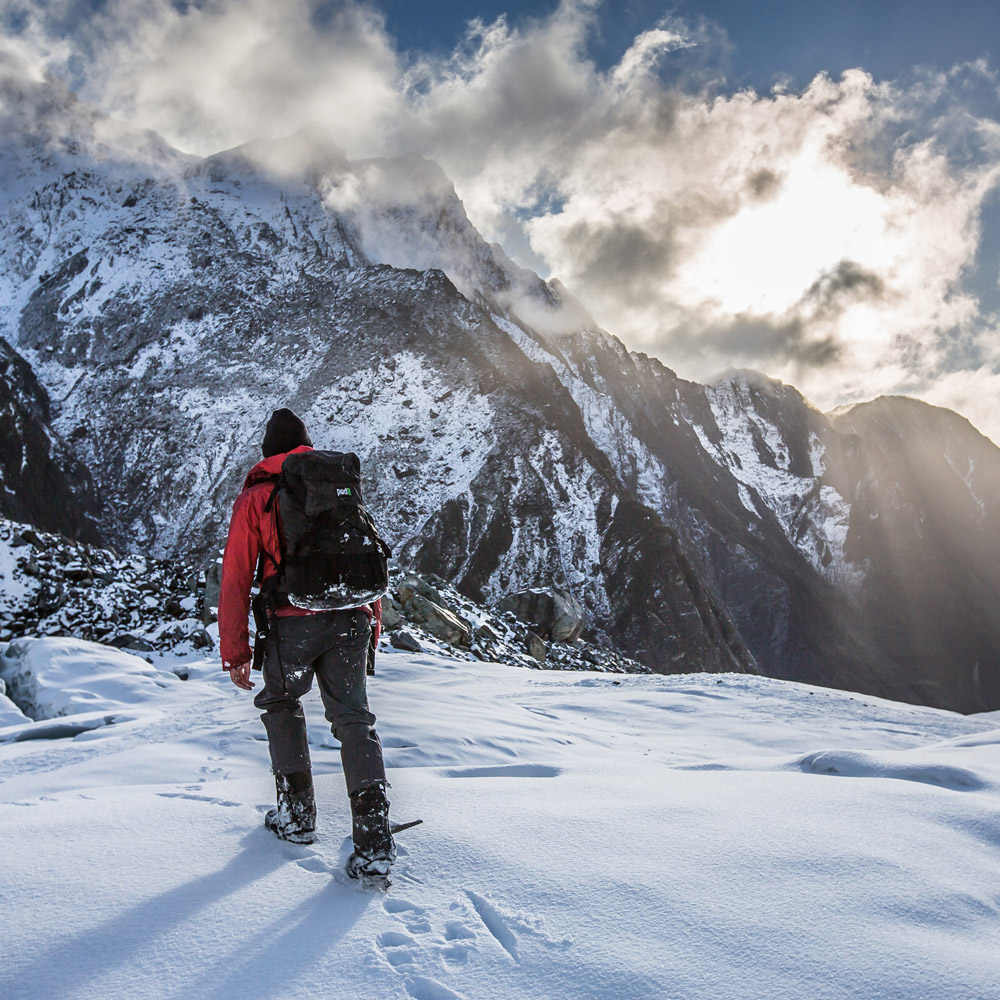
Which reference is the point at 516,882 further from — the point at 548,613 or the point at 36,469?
the point at 36,469

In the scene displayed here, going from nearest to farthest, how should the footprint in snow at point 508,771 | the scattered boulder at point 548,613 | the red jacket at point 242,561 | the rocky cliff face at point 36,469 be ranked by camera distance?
1. the red jacket at point 242,561
2. the footprint in snow at point 508,771
3. the scattered boulder at point 548,613
4. the rocky cliff face at point 36,469

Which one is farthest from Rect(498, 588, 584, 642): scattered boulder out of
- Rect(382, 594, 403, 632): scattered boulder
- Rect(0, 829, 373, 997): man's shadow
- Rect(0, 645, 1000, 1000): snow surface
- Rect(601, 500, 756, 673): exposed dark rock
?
Rect(601, 500, 756, 673): exposed dark rock

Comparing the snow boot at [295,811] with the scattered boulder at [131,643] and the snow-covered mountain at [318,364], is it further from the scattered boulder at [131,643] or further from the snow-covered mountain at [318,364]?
the snow-covered mountain at [318,364]

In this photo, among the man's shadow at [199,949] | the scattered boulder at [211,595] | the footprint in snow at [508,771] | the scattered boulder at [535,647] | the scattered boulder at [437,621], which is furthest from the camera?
the scattered boulder at [535,647]

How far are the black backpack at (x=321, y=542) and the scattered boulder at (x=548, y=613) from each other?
1667 cm

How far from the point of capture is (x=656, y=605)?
47.5m

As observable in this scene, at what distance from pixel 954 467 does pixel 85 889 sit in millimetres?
194167

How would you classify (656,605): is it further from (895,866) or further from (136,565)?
(895,866)

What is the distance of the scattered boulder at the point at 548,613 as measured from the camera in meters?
19.5

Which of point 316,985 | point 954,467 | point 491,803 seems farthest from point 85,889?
point 954,467

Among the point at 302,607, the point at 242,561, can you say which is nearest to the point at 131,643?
the point at 242,561

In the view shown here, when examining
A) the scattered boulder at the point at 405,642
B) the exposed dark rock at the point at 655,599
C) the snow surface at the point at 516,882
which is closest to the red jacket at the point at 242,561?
the snow surface at the point at 516,882

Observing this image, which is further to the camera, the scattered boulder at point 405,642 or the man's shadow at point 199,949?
the scattered boulder at point 405,642

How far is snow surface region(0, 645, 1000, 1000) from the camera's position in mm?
1643
